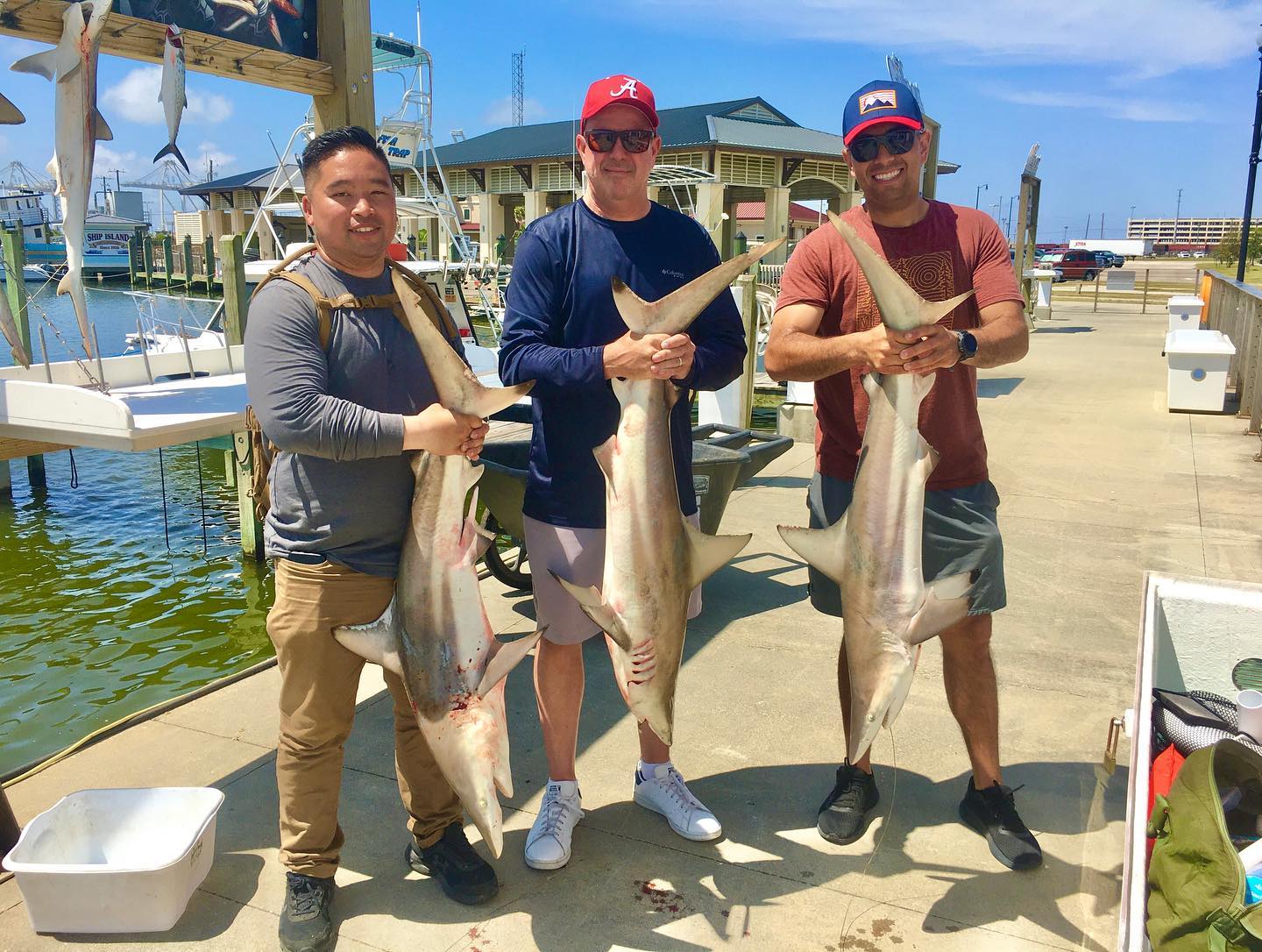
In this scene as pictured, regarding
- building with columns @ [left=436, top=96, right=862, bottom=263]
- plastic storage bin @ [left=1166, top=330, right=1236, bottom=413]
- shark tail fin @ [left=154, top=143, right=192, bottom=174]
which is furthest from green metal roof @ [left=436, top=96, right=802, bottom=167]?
shark tail fin @ [left=154, top=143, right=192, bottom=174]

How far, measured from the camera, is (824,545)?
2.54 metres

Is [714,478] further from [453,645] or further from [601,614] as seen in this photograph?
[453,645]

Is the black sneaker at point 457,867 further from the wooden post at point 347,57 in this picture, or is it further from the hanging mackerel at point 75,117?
the wooden post at point 347,57

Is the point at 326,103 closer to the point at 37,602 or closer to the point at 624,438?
the point at 624,438

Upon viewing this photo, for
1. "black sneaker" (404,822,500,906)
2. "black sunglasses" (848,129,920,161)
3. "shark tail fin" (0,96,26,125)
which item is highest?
"shark tail fin" (0,96,26,125)

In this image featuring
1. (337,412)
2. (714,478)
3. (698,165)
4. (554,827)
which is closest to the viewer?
(337,412)

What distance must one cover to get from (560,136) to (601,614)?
52.1 metres

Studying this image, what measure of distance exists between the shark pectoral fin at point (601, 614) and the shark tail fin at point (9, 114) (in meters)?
2.98

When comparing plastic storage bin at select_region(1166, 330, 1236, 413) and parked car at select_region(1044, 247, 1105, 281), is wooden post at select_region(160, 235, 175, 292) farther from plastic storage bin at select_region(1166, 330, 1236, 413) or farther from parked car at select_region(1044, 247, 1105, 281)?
plastic storage bin at select_region(1166, 330, 1236, 413)

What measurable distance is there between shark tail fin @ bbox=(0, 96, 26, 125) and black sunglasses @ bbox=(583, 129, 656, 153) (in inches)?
98.3

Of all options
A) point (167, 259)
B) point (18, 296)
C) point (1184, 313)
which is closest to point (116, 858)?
point (18, 296)

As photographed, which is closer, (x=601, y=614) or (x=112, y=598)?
(x=601, y=614)

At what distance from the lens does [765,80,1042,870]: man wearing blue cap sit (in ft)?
8.47

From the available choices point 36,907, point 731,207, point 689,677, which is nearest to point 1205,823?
point 689,677
